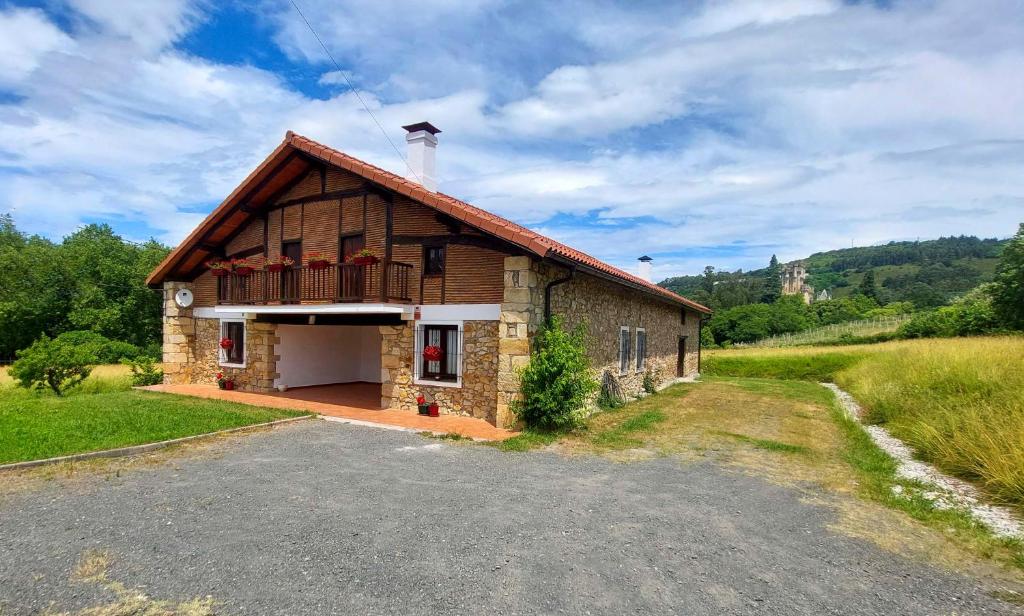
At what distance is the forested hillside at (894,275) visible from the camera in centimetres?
7588

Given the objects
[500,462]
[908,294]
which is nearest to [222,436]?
[500,462]

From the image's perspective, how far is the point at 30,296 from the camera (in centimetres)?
3023

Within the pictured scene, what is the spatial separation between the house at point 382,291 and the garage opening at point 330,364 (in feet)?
0.22

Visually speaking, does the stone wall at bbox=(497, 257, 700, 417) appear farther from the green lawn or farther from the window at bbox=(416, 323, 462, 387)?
the green lawn

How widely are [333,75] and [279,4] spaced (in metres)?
2.06

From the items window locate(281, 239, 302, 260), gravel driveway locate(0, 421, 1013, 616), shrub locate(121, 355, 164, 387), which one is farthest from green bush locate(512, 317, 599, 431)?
shrub locate(121, 355, 164, 387)

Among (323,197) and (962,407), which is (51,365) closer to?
(323,197)

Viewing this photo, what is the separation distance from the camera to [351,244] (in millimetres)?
12438

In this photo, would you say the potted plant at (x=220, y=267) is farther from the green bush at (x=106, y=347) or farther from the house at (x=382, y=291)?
the green bush at (x=106, y=347)

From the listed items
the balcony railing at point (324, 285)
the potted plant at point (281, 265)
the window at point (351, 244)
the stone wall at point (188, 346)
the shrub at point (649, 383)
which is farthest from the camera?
the shrub at point (649, 383)

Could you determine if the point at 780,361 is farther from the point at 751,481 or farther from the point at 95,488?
the point at 95,488

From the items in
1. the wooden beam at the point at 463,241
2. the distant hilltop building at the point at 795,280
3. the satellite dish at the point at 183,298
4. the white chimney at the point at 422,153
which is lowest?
the satellite dish at the point at 183,298

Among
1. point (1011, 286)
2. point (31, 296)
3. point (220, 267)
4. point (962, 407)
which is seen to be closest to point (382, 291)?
point (220, 267)

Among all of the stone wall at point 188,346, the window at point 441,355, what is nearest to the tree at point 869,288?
the window at point 441,355
